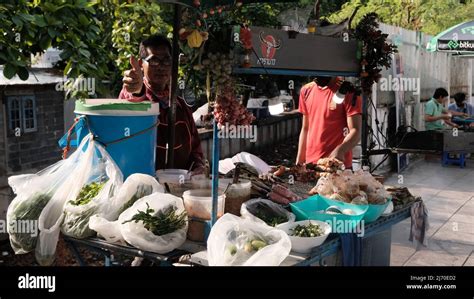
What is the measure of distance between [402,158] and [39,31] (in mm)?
8229

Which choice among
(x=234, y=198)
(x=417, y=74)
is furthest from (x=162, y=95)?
(x=417, y=74)

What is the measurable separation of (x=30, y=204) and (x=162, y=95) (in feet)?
4.25

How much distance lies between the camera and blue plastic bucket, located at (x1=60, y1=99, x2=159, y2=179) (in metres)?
3.12

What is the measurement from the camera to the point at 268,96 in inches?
562

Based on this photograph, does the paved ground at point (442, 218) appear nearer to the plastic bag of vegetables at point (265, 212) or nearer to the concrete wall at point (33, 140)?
the plastic bag of vegetables at point (265, 212)

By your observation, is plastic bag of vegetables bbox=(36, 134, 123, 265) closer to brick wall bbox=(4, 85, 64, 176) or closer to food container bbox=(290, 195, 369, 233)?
food container bbox=(290, 195, 369, 233)

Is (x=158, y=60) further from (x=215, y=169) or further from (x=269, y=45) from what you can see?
(x=215, y=169)

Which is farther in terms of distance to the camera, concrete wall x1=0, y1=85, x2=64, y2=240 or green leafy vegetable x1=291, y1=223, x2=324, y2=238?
concrete wall x1=0, y1=85, x2=64, y2=240

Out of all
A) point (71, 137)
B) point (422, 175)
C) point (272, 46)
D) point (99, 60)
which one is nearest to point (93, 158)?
point (71, 137)

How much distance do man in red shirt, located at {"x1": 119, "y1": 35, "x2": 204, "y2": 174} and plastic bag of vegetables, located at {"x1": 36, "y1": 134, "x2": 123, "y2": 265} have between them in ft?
2.20

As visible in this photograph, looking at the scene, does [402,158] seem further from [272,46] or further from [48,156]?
[272,46]

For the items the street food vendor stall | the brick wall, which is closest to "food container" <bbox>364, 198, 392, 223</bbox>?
the street food vendor stall

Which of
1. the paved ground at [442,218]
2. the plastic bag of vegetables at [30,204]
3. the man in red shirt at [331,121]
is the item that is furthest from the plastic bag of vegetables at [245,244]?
the paved ground at [442,218]

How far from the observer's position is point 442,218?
7441 mm
